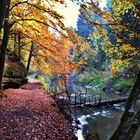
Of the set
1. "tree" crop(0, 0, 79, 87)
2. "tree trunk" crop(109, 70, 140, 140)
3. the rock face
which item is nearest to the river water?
"tree" crop(0, 0, 79, 87)

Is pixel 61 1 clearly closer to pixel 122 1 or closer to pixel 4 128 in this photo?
pixel 122 1

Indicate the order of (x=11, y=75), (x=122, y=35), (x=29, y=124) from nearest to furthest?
(x=122, y=35) < (x=29, y=124) < (x=11, y=75)

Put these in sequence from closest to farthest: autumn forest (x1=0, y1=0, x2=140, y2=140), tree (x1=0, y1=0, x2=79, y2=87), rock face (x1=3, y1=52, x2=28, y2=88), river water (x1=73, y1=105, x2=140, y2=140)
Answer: autumn forest (x1=0, y1=0, x2=140, y2=140), tree (x1=0, y1=0, x2=79, y2=87), river water (x1=73, y1=105, x2=140, y2=140), rock face (x1=3, y1=52, x2=28, y2=88)

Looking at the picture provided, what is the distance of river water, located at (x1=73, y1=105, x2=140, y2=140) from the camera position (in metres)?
17.4

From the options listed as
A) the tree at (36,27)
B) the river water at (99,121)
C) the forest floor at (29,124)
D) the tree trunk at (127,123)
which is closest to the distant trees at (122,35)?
the tree trunk at (127,123)

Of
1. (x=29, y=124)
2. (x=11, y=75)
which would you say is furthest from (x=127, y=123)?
(x=11, y=75)

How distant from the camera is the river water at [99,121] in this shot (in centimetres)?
1739

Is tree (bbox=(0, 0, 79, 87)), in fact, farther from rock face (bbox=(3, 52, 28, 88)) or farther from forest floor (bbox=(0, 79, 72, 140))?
forest floor (bbox=(0, 79, 72, 140))

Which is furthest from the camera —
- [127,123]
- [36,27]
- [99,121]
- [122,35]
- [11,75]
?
[11,75]

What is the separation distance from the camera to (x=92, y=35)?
974cm

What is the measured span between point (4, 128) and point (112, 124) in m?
12.5

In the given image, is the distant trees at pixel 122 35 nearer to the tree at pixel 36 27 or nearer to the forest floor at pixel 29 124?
the forest floor at pixel 29 124

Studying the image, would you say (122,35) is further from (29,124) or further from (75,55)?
(75,55)

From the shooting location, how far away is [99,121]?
69.9 feet
